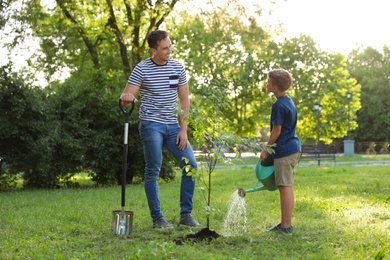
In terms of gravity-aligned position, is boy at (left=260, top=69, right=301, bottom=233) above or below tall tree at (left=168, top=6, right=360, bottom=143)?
below

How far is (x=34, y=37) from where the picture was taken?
20172 mm

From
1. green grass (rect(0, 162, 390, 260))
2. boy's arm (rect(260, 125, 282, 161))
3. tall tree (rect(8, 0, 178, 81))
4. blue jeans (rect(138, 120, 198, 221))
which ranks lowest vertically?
green grass (rect(0, 162, 390, 260))

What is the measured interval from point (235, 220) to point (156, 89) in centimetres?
161

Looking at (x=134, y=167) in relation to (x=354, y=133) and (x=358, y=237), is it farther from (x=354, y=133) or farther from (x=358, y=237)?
(x=354, y=133)

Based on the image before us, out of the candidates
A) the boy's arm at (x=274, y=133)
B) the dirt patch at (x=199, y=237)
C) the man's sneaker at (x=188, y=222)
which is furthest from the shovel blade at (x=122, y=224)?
the boy's arm at (x=274, y=133)

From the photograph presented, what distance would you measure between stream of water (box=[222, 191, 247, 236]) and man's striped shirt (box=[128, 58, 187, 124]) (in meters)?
1.11

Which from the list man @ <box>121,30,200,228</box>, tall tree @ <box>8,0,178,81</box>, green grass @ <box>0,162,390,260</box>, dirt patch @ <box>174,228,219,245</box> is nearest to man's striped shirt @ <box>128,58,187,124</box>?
man @ <box>121,30,200,228</box>

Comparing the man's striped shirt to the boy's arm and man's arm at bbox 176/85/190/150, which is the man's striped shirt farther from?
the boy's arm

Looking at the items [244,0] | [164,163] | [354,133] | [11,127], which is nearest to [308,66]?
[354,133]

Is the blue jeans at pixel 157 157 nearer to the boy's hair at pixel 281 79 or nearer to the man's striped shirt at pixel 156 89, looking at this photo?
the man's striped shirt at pixel 156 89

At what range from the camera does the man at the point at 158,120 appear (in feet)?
19.4

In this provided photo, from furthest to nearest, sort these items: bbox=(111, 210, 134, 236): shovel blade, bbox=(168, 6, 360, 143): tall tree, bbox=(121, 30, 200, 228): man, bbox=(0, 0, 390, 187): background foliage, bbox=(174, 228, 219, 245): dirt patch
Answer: bbox=(168, 6, 360, 143): tall tree, bbox=(0, 0, 390, 187): background foliage, bbox=(121, 30, 200, 228): man, bbox=(111, 210, 134, 236): shovel blade, bbox=(174, 228, 219, 245): dirt patch

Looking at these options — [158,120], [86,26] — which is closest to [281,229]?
[158,120]

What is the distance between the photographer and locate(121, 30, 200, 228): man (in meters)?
5.91
